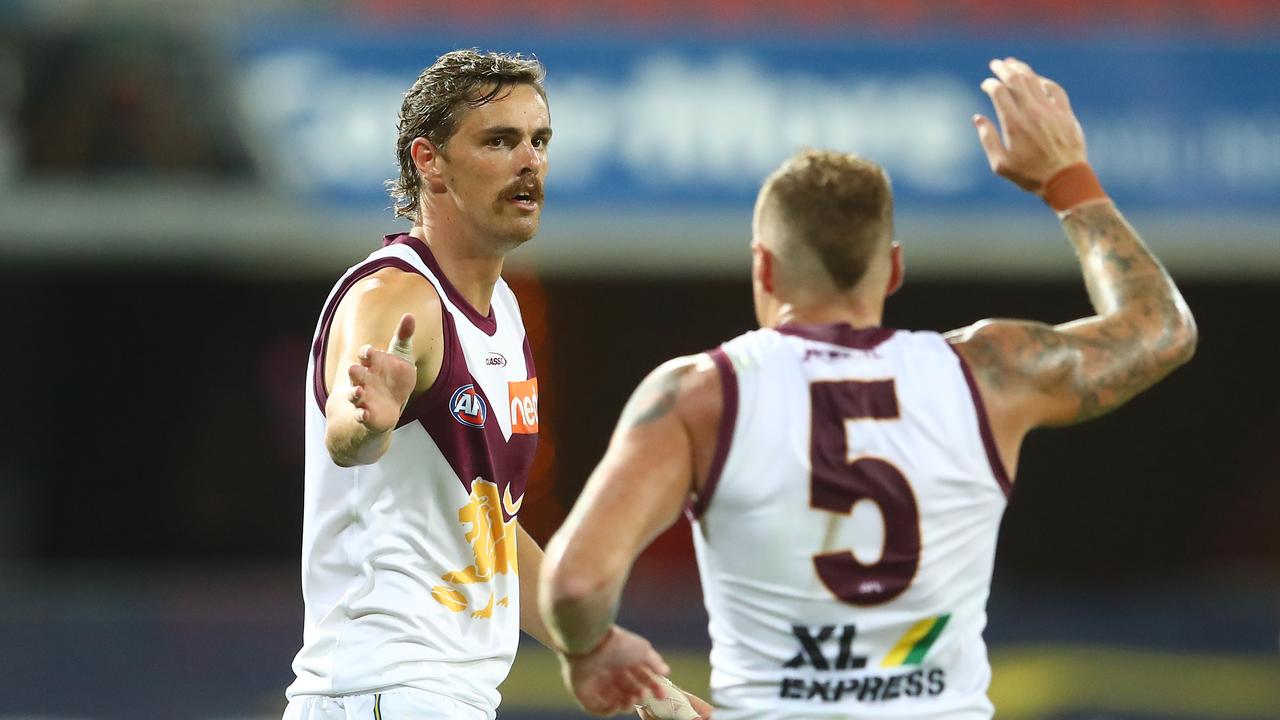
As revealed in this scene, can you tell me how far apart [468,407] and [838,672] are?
1.20m

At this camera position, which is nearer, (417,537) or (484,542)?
(417,537)

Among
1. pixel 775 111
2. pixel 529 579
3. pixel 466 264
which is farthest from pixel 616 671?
pixel 775 111

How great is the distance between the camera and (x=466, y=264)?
4.22 metres

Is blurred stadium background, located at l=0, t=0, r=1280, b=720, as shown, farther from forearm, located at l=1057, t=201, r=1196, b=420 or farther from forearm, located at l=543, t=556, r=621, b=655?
forearm, located at l=543, t=556, r=621, b=655

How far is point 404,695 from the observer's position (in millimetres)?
3857

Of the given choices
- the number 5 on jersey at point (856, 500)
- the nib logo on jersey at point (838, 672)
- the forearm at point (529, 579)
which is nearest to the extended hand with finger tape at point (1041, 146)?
the number 5 on jersey at point (856, 500)

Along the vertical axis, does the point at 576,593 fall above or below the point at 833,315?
below

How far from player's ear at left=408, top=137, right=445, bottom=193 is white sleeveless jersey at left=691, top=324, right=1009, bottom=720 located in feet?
4.20

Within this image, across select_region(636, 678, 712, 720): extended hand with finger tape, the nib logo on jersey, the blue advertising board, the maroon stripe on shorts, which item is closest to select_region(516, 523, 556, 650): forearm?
select_region(636, 678, 712, 720): extended hand with finger tape

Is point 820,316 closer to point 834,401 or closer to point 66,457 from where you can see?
point 834,401

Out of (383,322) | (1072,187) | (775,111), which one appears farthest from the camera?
(775,111)

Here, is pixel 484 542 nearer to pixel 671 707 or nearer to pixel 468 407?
pixel 468 407

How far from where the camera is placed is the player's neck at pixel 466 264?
13.8 ft

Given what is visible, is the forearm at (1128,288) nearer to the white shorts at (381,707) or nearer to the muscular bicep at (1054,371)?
the muscular bicep at (1054,371)
